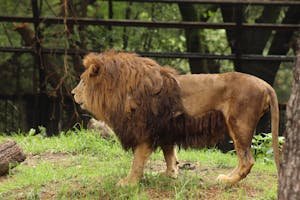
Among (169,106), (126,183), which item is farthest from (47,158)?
(169,106)

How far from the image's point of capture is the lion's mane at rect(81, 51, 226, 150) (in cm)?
598

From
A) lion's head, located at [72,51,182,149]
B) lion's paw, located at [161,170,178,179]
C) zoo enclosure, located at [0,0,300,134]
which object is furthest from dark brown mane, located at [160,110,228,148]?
zoo enclosure, located at [0,0,300,134]

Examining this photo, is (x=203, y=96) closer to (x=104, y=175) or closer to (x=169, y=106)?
(x=169, y=106)

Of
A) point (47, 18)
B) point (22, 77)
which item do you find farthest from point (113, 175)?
point (22, 77)

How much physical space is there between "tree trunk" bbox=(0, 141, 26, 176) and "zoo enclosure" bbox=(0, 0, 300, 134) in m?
3.49

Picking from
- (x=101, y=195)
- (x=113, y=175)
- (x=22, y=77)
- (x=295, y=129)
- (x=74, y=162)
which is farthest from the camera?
(x=22, y=77)

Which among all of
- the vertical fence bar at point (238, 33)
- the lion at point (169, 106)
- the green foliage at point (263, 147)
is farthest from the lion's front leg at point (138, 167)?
the vertical fence bar at point (238, 33)

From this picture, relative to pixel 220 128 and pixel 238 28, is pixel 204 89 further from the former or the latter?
pixel 238 28

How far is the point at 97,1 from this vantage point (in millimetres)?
12953

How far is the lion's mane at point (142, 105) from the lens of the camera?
5.98 m

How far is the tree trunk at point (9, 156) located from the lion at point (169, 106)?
3.87 ft

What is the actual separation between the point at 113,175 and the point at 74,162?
1108 millimetres

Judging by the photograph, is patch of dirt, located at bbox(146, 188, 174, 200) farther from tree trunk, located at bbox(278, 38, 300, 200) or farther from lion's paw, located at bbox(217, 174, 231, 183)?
tree trunk, located at bbox(278, 38, 300, 200)

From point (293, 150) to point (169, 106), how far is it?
205 cm
